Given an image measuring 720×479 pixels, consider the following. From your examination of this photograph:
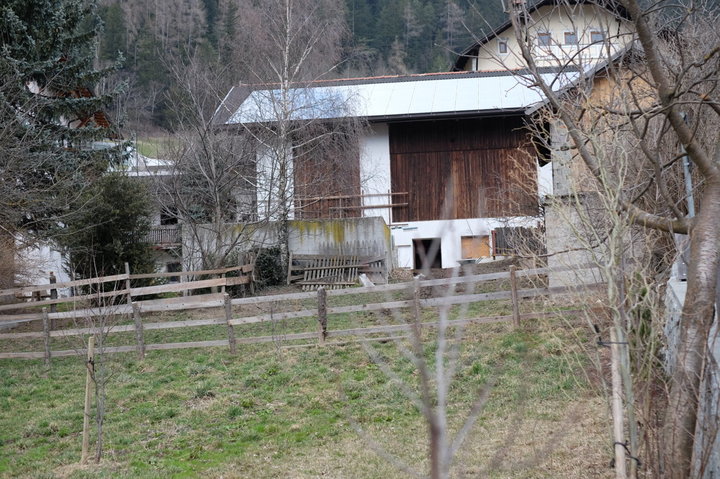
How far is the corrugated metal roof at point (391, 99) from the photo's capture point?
936 inches

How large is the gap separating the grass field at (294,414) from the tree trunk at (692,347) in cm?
100

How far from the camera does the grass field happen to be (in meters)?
7.71

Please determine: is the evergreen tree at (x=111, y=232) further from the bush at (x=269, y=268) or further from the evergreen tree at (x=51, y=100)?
the bush at (x=269, y=268)

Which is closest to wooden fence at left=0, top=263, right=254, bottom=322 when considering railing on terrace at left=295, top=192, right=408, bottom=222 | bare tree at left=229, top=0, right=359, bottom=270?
bare tree at left=229, top=0, right=359, bottom=270

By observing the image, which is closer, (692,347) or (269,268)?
(692,347)

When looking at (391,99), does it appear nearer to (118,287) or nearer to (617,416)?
(118,287)

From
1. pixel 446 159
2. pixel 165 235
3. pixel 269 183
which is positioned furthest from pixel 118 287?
pixel 165 235

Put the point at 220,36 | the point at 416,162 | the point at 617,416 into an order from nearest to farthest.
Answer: the point at 617,416
the point at 416,162
the point at 220,36

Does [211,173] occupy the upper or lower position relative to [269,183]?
upper

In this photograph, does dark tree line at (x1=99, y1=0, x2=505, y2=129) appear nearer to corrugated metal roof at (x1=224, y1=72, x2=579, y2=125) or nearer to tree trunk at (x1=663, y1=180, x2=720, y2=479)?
corrugated metal roof at (x1=224, y1=72, x2=579, y2=125)

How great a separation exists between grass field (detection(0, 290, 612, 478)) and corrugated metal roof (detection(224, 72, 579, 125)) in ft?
36.9

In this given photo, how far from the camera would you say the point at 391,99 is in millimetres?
28484

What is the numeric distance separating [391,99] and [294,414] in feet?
66.0

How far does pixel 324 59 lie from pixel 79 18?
800 centimetres
